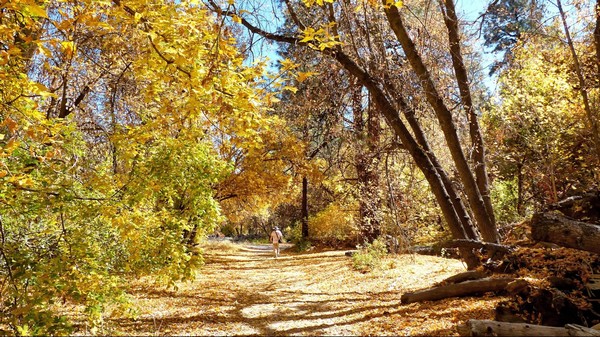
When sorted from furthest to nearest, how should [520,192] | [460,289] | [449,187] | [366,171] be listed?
[520,192]
[366,171]
[449,187]
[460,289]

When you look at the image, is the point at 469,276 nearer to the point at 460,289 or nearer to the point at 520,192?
the point at 460,289

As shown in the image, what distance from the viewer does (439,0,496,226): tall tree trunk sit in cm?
580

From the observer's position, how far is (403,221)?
1061 centimetres

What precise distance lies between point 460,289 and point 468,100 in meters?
3.03

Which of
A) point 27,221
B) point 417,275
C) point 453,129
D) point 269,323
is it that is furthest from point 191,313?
point 453,129

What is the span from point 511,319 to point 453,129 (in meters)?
2.83

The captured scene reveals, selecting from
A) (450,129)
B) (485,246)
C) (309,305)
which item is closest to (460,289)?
(485,246)

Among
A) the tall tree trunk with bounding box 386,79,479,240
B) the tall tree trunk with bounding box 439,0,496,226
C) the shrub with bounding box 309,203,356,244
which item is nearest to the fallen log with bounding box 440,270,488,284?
the tall tree trunk with bounding box 386,79,479,240

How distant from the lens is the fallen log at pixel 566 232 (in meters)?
3.90

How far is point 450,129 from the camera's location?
5.56 meters

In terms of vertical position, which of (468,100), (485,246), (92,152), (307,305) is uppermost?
(468,100)

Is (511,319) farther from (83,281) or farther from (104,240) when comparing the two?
(104,240)

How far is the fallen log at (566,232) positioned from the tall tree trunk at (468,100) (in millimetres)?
1459

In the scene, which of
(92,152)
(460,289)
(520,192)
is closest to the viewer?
(460,289)
